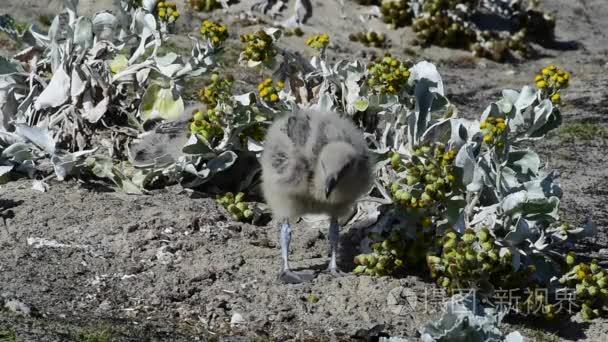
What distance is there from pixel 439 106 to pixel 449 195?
89 centimetres

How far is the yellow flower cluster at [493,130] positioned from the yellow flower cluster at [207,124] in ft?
6.63

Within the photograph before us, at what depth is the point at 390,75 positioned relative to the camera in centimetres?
662

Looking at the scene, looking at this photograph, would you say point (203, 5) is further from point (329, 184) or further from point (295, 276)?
point (329, 184)

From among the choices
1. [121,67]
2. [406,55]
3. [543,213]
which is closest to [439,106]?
[543,213]

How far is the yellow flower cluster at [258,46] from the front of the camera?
279 inches

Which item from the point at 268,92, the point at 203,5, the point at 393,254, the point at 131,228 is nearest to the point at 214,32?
the point at 268,92

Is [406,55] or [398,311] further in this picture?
[406,55]

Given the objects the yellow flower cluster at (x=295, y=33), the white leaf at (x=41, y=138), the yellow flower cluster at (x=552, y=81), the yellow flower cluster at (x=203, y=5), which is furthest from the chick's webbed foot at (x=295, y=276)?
the yellow flower cluster at (x=203, y=5)

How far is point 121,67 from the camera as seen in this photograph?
7828 millimetres

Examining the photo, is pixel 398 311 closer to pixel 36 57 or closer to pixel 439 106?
pixel 439 106

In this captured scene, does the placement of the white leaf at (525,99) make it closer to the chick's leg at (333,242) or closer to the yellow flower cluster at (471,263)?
the yellow flower cluster at (471,263)

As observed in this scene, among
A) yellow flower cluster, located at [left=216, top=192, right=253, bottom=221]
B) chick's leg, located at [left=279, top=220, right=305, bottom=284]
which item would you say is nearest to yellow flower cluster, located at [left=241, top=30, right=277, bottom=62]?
yellow flower cluster, located at [left=216, top=192, right=253, bottom=221]

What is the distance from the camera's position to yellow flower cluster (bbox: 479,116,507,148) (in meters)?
6.05

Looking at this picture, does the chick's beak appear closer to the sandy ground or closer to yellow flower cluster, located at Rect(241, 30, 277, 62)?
the sandy ground
